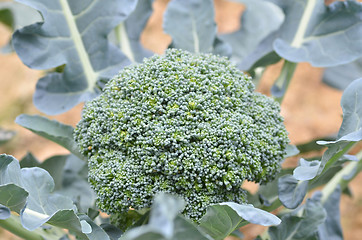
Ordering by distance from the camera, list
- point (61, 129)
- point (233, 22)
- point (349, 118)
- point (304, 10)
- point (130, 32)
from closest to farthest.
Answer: point (349, 118) < point (61, 129) < point (304, 10) < point (130, 32) < point (233, 22)

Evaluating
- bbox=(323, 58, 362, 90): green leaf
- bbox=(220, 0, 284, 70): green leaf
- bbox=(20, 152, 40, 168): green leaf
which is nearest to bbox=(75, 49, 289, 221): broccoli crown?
bbox=(20, 152, 40, 168): green leaf

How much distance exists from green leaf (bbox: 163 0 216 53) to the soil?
1.02 m

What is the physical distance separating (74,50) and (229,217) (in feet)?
1.89

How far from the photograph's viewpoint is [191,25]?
104 cm

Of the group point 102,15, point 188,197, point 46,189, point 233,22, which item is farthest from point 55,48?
point 233,22

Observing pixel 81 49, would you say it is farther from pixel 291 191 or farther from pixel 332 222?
pixel 332 222

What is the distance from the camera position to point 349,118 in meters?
0.79

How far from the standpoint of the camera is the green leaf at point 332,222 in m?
1.03

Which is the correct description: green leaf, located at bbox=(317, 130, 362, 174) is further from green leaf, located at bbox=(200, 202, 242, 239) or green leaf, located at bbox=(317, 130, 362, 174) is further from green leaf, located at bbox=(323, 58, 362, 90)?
green leaf, located at bbox=(323, 58, 362, 90)

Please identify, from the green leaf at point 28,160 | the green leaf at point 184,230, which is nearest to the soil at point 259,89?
the green leaf at point 28,160

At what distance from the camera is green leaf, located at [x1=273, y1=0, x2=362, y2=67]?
985 mm

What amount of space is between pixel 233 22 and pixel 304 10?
54.4 inches

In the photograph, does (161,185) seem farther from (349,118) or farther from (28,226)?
(349,118)

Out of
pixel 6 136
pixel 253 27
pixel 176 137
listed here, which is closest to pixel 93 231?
pixel 176 137
